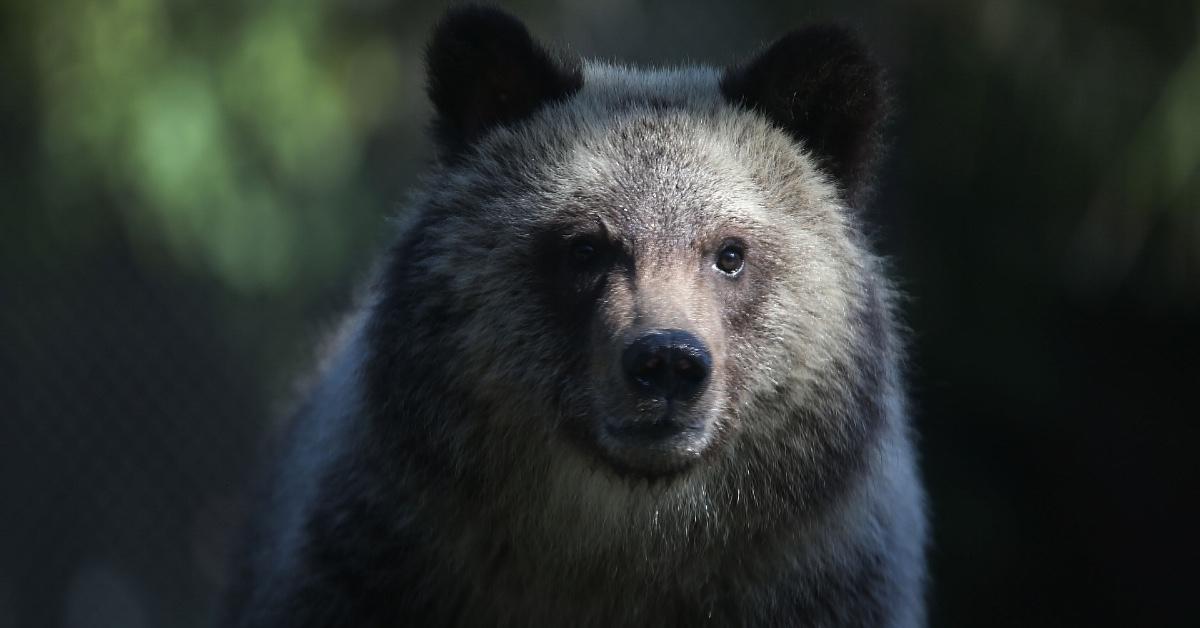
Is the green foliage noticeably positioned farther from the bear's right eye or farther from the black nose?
the black nose

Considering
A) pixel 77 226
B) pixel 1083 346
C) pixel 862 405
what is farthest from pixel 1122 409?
pixel 77 226

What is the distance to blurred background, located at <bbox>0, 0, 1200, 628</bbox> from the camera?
6.46 metres

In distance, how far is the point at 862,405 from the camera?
356 centimetres

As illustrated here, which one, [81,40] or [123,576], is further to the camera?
[123,576]

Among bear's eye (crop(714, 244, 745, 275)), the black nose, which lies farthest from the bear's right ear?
the black nose

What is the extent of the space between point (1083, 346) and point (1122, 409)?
0.40 metres

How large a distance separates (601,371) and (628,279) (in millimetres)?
233

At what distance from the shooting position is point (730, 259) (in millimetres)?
3453

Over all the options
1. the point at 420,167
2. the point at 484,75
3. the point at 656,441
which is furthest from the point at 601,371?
the point at 420,167

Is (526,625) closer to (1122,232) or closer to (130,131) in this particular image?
(130,131)

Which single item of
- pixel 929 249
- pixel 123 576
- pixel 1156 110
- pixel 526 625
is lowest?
pixel 123 576

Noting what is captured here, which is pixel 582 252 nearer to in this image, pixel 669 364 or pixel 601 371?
pixel 601 371

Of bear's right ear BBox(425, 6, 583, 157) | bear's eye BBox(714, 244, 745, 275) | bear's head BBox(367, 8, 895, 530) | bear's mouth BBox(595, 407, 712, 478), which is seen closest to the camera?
bear's mouth BBox(595, 407, 712, 478)

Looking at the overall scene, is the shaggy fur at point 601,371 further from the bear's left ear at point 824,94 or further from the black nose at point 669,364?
the black nose at point 669,364
